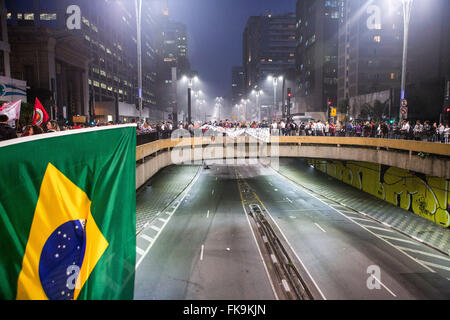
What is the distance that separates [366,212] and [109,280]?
35372 mm

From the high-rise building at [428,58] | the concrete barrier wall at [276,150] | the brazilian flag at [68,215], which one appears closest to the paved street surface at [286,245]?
the concrete barrier wall at [276,150]

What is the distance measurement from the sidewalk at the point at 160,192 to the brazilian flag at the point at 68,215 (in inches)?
929

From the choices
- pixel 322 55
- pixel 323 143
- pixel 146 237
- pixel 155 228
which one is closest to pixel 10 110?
pixel 146 237

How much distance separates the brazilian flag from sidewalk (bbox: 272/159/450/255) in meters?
26.9

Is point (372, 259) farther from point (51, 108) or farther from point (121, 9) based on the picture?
point (121, 9)

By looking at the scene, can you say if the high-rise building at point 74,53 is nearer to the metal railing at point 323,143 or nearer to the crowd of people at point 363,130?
the metal railing at point 323,143

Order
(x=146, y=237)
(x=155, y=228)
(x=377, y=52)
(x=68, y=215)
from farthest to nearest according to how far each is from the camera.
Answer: (x=377, y=52)
(x=155, y=228)
(x=146, y=237)
(x=68, y=215)

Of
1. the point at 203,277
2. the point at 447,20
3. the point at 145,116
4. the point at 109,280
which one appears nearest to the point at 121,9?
the point at 145,116

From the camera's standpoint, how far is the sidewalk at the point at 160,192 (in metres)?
29.7

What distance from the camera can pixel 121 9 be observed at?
133 meters

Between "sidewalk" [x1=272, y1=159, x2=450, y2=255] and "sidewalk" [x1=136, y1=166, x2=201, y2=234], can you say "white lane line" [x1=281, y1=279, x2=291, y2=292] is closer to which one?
"sidewalk" [x1=136, y1=166, x2=201, y2=234]

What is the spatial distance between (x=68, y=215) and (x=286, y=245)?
74.0ft

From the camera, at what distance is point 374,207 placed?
36.3 m

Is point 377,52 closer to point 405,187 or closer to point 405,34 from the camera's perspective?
point 405,187
